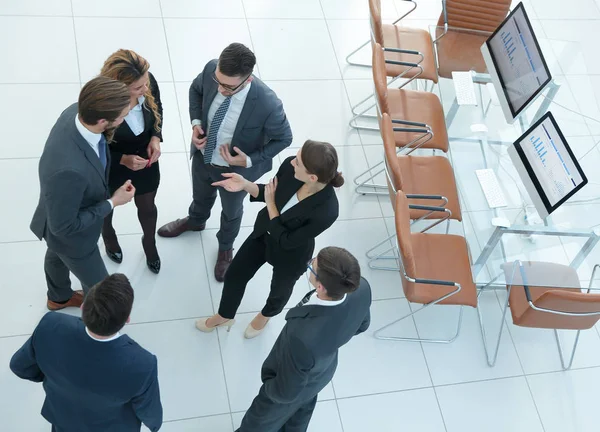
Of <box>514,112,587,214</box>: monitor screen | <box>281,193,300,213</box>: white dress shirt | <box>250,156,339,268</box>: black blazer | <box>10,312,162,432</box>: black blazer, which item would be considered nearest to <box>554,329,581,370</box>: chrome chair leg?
<box>514,112,587,214</box>: monitor screen

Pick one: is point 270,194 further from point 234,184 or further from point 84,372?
point 84,372

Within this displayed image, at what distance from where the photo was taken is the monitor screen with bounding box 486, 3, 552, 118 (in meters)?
4.08

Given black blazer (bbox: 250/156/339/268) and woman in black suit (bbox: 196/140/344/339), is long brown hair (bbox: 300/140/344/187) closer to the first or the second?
woman in black suit (bbox: 196/140/344/339)

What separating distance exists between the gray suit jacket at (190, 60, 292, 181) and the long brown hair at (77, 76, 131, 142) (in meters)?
0.73

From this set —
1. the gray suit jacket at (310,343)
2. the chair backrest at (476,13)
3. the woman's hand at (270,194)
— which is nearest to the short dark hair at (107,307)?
the gray suit jacket at (310,343)

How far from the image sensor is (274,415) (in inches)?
118

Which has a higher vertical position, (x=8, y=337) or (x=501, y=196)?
(x=501, y=196)

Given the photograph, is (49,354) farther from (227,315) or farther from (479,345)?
(479,345)

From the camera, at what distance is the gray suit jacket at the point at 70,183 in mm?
2684

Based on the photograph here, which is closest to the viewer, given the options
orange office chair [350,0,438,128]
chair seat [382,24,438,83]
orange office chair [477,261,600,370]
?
orange office chair [477,261,600,370]

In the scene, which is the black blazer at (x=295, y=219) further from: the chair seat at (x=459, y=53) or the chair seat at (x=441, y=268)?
the chair seat at (x=459, y=53)

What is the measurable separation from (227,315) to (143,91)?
130 cm

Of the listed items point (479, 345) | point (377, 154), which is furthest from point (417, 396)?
point (377, 154)

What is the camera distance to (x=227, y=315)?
3643mm
